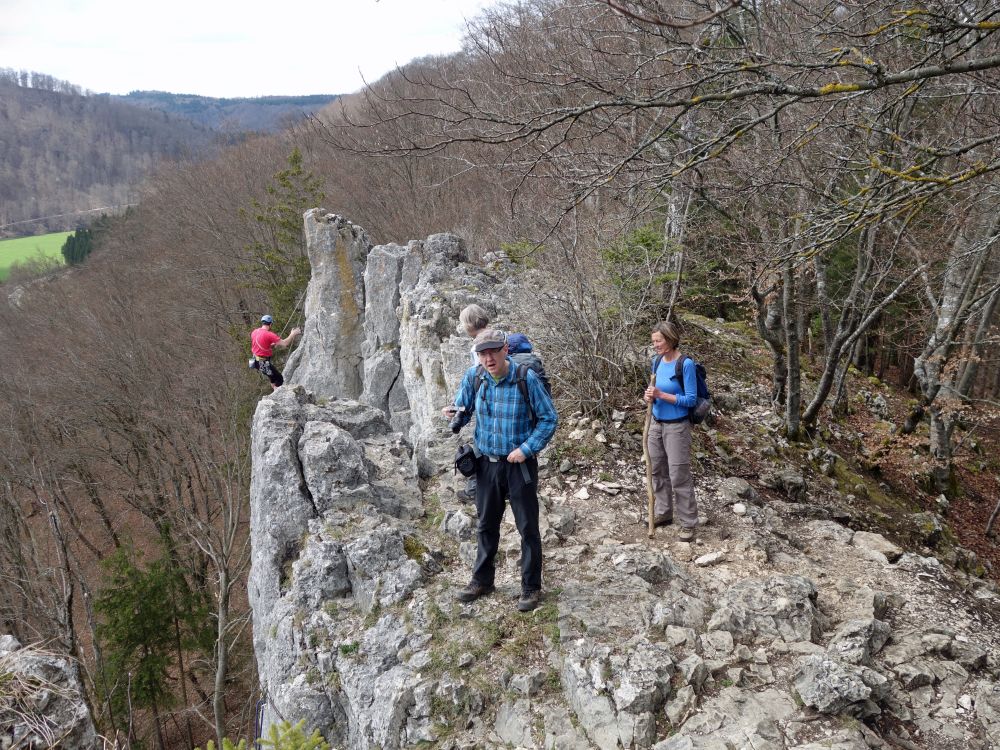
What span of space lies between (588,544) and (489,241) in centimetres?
1221

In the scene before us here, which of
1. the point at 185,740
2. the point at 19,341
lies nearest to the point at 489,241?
the point at 185,740

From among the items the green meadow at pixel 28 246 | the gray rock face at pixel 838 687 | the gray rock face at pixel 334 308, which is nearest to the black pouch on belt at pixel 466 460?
the gray rock face at pixel 838 687

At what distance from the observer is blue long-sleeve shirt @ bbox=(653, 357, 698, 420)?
4969mm

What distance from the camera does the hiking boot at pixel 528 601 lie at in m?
4.42

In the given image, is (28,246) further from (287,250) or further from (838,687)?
(838,687)

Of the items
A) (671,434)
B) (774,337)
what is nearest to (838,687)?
(671,434)

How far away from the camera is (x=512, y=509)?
4285 mm

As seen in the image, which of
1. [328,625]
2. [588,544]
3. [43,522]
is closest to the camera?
[328,625]

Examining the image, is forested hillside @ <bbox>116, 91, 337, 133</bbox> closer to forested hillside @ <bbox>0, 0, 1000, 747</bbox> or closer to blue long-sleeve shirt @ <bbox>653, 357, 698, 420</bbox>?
forested hillside @ <bbox>0, 0, 1000, 747</bbox>

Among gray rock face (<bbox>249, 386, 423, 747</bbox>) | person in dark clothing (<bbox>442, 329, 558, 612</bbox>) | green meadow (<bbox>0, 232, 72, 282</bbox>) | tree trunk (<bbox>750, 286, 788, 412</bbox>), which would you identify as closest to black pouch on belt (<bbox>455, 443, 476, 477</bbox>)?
person in dark clothing (<bbox>442, 329, 558, 612</bbox>)

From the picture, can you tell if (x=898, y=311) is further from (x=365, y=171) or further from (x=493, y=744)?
(x=365, y=171)

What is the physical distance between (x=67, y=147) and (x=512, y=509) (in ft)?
375

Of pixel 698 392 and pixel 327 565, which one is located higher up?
pixel 698 392

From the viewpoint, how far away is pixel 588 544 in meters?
5.32
